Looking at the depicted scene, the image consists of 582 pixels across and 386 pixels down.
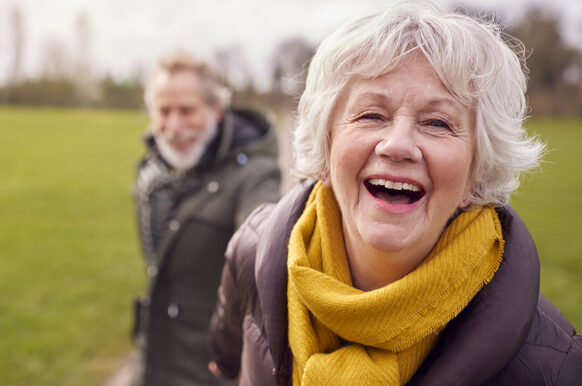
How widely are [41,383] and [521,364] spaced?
3.99 meters

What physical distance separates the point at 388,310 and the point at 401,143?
51 centimetres

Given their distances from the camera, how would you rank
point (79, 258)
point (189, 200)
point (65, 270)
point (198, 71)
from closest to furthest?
1. point (189, 200)
2. point (198, 71)
3. point (65, 270)
4. point (79, 258)

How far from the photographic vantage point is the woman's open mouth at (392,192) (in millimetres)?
1465

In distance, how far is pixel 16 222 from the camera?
863cm

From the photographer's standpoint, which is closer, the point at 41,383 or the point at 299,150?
the point at 299,150

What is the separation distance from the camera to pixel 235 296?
1.98 m

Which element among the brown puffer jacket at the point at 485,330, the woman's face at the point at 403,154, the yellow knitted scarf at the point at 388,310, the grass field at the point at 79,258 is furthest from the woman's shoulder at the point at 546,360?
the grass field at the point at 79,258

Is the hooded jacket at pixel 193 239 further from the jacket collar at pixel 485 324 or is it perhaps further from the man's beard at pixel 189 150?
the jacket collar at pixel 485 324

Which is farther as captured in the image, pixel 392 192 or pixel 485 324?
pixel 392 192

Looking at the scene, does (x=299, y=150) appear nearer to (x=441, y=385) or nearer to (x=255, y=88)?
(x=441, y=385)

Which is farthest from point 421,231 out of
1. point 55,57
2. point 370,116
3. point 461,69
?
point 55,57

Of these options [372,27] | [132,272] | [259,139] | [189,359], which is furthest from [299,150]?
[132,272]

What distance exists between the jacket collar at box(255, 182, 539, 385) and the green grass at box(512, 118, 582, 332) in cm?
52

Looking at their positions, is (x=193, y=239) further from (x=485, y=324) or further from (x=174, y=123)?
(x=485, y=324)
